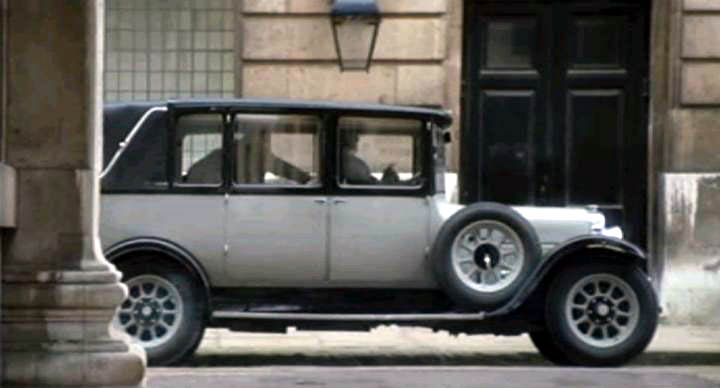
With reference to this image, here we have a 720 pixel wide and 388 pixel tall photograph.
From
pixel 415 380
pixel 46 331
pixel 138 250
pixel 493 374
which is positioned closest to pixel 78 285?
pixel 46 331

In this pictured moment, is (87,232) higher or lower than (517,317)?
higher

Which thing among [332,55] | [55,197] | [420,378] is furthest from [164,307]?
[55,197]

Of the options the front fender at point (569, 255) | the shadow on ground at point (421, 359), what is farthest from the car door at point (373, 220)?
the shadow on ground at point (421, 359)

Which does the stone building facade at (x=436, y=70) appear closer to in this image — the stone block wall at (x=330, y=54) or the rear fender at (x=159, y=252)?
the stone block wall at (x=330, y=54)

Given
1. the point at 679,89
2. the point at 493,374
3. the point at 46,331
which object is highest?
the point at 679,89

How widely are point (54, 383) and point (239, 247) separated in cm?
577

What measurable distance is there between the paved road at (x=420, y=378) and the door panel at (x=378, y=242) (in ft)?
4.20

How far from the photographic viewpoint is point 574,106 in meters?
17.2

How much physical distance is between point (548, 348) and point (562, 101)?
4903 millimetres

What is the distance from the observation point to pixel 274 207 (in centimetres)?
1241

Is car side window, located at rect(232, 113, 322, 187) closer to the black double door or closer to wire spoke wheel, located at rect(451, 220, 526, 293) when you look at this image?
wire spoke wheel, located at rect(451, 220, 526, 293)

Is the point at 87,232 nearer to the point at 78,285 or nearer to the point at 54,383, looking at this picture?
the point at 78,285

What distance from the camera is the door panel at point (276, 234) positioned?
12.4 meters

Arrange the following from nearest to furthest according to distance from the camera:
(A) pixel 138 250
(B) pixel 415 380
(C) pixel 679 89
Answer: (B) pixel 415 380 < (A) pixel 138 250 < (C) pixel 679 89
